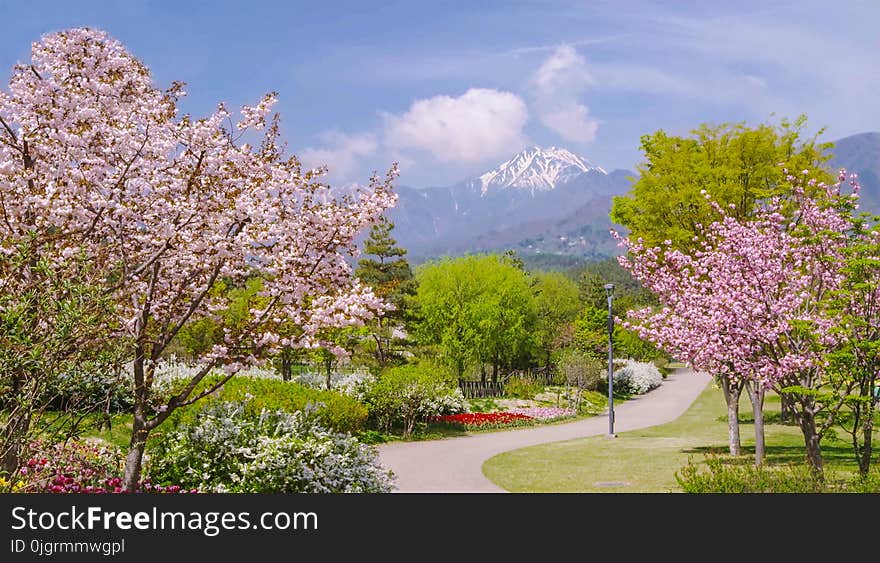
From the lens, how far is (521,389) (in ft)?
129

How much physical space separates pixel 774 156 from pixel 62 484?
18578 mm

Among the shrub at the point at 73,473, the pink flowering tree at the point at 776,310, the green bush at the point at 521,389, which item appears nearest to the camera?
the shrub at the point at 73,473

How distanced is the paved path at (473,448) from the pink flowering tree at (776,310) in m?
5.23

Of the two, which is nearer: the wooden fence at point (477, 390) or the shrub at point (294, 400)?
the shrub at point (294, 400)

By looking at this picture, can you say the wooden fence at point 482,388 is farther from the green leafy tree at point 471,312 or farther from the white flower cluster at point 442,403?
the white flower cluster at point 442,403

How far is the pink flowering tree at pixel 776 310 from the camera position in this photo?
1301 centimetres

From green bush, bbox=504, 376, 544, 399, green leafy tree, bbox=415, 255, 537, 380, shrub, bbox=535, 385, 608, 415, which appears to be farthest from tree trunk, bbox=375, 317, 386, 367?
shrub, bbox=535, 385, 608, 415

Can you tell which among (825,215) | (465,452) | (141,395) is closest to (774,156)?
(825,215)

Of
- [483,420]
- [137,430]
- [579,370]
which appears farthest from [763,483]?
[579,370]

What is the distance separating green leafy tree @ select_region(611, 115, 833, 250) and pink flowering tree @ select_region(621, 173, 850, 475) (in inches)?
209

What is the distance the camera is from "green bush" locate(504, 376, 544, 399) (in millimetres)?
39156

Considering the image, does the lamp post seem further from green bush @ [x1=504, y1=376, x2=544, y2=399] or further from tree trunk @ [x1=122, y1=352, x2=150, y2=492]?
tree trunk @ [x1=122, y1=352, x2=150, y2=492]

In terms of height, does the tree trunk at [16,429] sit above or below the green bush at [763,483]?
above

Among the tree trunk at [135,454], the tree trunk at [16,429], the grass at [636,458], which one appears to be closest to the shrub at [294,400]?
the grass at [636,458]
